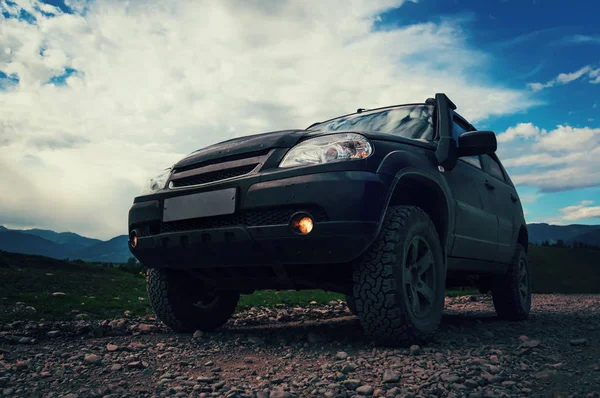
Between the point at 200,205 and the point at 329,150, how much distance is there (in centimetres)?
93

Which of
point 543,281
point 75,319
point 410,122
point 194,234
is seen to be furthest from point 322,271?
point 543,281

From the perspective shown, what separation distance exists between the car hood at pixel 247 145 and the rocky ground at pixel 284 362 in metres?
1.32

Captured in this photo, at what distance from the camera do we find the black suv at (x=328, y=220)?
9.73ft

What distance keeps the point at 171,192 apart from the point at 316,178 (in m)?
1.17

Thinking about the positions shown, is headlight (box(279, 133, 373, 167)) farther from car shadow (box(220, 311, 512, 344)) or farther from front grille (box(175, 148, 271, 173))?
car shadow (box(220, 311, 512, 344))

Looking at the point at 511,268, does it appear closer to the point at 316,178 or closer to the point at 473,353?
the point at 473,353

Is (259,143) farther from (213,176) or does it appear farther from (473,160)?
(473,160)

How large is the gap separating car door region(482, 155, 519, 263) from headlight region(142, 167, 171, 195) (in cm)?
300

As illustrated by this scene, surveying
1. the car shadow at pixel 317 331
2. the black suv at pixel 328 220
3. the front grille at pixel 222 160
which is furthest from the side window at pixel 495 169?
the front grille at pixel 222 160

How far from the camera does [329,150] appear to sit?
3.08 metres

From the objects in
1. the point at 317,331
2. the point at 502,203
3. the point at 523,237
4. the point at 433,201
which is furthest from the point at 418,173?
the point at 523,237

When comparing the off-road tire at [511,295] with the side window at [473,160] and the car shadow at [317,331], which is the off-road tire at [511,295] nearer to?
the car shadow at [317,331]

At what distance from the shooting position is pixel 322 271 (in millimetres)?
3393

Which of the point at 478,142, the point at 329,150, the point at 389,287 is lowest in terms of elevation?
the point at 389,287
